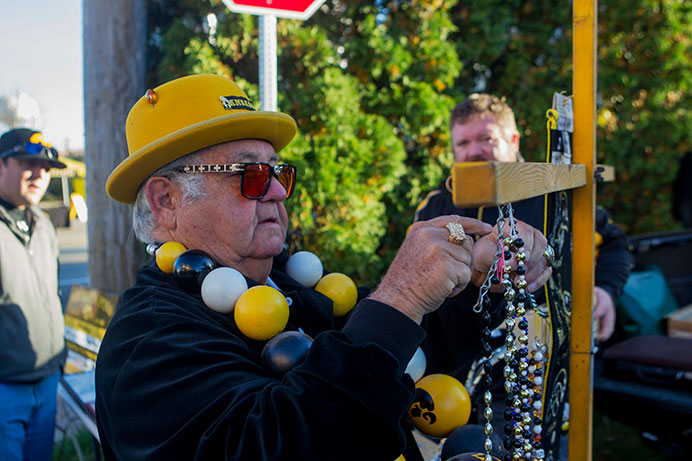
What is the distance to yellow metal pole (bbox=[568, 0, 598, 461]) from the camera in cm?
151

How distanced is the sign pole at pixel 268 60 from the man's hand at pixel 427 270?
4.07 ft

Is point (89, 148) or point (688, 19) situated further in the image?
point (688, 19)

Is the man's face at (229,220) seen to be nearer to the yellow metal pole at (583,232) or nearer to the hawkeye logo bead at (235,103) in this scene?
the hawkeye logo bead at (235,103)

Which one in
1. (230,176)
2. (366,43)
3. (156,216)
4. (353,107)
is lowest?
(156,216)

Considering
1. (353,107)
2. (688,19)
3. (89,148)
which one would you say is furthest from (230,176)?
(688,19)

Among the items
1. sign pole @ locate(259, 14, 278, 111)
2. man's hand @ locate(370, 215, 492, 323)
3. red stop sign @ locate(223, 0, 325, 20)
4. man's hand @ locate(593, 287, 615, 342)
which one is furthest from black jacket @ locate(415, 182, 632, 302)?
man's hand @ locate(370, 215, 492, 323)

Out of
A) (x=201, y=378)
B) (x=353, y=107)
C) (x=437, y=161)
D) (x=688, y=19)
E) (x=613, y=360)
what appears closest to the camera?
(x=201, y=378)

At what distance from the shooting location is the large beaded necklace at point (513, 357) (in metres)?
1.03

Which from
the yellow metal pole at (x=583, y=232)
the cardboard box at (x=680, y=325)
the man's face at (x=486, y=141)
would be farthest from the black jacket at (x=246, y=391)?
the cardboard box at (x=680, y=325)

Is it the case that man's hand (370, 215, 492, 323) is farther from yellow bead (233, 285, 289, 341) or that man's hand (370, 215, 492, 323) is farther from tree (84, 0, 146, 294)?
tree (84, 0, 146, 294)

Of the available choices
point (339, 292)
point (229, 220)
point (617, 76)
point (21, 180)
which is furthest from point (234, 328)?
point (617, 76)

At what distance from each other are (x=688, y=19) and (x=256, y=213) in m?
6.55

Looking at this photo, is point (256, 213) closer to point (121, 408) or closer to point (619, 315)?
point (121, 408)

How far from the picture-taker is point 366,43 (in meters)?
4.60
